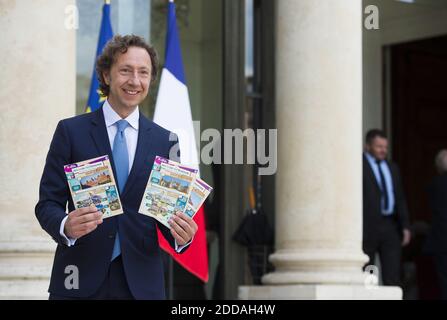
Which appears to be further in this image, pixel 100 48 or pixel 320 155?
pixel 320 155

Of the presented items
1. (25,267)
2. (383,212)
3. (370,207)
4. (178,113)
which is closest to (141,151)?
(25,267)

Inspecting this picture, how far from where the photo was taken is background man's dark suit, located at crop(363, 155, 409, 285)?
1152cm

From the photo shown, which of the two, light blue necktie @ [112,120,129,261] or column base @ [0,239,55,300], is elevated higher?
light blue necktie @ [112,120,129,261]

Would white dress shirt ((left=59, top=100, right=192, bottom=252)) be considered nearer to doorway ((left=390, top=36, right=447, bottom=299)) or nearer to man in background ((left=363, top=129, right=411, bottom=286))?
man in background ((left=363, top=129, right=411, bottom=286))

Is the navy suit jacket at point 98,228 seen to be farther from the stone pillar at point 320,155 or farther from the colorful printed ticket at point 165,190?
the stone pillar at point 320,155

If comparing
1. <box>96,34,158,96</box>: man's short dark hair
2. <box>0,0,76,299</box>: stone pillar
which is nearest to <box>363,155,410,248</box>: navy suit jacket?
<box>0,0,76,299</box>: stone pillar

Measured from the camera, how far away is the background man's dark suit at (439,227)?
1259cm

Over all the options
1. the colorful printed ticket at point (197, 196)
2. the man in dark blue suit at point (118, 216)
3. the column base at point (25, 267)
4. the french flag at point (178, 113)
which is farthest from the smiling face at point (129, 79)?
the french flag at point (178, 113)

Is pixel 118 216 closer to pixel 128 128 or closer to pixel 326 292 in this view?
pixel 128 128

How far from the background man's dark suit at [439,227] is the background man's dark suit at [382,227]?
3.20 feet

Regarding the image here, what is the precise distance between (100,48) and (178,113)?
3.18 ft

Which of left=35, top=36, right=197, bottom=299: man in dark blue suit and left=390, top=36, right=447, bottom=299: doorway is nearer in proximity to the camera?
left=35, top=36, right=197, bottom=299: man in dark blue suit

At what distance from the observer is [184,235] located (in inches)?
171

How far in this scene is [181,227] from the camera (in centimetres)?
434
